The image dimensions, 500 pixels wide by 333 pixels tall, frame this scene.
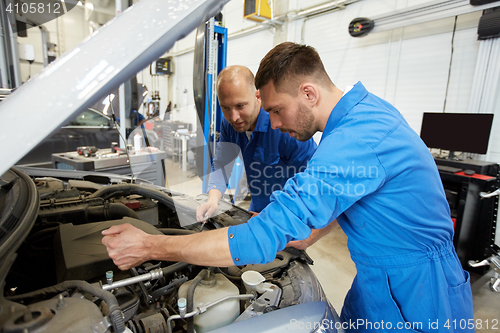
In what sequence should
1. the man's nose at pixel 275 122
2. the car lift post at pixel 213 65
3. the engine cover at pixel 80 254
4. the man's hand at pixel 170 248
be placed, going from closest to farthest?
1. the man's hand at pixel 170 248
2. the engine cover at pixel 80 254
3. the man's nose at pixel 275 122
4. the car lift post at pixel 213 65

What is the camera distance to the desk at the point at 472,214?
8.17 ft

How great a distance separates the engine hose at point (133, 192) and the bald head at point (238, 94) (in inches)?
23.9

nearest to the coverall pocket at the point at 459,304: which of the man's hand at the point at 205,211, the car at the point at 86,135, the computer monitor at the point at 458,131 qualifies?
the man's hand at the point at 205,211

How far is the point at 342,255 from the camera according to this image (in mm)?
3070

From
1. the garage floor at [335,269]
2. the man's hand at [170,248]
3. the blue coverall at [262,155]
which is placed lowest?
the garage floor at [335,269]

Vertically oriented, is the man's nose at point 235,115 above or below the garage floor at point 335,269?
above

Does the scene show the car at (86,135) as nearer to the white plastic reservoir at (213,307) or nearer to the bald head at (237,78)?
the bald head at (237,78)

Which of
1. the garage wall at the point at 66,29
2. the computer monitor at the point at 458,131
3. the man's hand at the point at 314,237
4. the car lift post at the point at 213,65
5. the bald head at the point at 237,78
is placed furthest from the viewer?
the garage wall at the point at 66,29

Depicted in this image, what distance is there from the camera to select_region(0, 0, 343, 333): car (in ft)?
1.57

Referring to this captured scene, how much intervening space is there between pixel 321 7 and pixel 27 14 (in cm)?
Result: 423

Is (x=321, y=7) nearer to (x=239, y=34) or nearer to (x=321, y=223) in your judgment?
(x=239, y=34)

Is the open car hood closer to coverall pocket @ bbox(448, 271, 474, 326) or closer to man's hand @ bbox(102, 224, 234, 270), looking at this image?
man's hand @ bbox(102, 224, 234, 270)

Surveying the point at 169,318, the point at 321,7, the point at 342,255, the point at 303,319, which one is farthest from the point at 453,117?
the point at 169,318

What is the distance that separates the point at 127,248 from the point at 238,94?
1.02 meters
